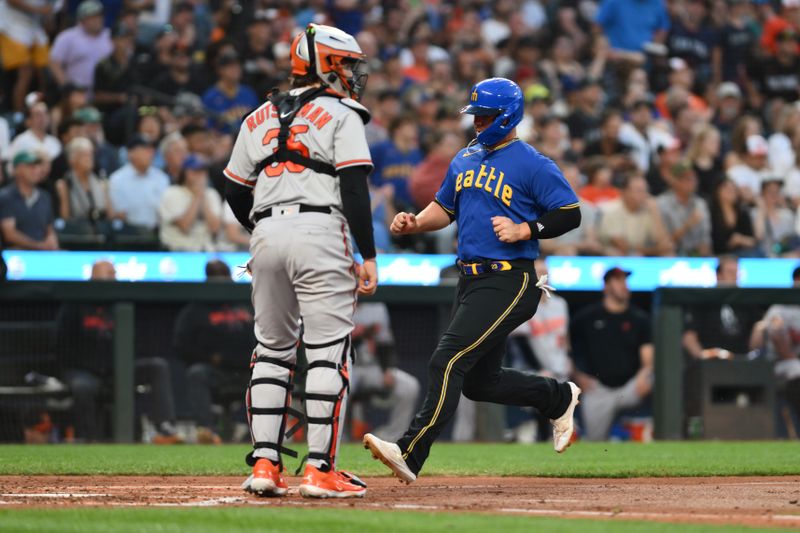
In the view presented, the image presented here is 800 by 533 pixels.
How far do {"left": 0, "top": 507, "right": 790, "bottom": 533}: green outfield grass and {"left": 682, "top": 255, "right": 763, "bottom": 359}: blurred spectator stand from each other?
730 centimetres

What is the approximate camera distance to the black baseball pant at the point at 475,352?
6.61 m

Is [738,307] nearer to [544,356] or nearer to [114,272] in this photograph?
[544,356]

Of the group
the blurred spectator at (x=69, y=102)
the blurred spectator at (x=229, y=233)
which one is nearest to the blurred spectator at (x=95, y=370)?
the blurred spectator at (x=229, y=233)

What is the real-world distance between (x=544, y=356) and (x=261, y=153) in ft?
21.7

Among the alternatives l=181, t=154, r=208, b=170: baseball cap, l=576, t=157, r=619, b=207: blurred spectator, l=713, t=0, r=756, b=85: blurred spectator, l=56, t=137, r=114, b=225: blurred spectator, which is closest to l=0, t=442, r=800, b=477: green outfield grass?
l=56, t=137, r=114, b=225: blurred spectator

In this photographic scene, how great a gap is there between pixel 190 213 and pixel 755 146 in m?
7.31

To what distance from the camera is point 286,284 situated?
6.13 m

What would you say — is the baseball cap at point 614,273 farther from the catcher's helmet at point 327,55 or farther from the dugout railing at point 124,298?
the catcher's helmet at point 327,55

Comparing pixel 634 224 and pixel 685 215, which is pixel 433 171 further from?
pixel 685 215

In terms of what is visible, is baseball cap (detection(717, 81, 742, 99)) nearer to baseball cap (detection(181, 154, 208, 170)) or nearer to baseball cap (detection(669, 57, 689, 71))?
baseball cap (detection(669, 57, 689, 71))

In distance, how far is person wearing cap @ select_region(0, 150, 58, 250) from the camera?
11.7m

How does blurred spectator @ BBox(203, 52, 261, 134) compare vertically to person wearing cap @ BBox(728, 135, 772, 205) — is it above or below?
above

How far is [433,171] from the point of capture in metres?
14.0

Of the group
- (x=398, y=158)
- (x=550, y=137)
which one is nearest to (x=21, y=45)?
(x=398, y=158)
